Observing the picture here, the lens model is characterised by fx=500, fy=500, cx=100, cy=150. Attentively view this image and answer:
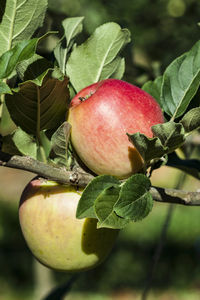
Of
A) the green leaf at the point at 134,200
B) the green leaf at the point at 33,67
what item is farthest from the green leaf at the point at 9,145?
the green leaf at the point at 134,200

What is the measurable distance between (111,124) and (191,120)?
123 millimetres

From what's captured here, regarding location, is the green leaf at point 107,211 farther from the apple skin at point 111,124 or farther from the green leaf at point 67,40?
the green leaf at point 67,40

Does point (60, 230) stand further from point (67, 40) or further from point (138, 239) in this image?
point (138, 239)

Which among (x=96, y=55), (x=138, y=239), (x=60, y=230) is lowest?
(x=138, y=239)

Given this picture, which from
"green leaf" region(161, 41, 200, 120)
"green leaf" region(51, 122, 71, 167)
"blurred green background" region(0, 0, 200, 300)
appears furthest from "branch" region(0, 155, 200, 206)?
"blurred green background" region(0, 0, 200, 300)

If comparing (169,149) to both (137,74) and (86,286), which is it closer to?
(137,74)

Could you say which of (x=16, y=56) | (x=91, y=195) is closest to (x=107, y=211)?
(x=91, y=195)

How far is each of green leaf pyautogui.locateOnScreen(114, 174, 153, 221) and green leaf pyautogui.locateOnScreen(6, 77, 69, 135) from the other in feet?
0.57

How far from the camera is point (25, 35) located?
2.62ft

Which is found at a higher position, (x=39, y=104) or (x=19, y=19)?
(x=19, y=19)

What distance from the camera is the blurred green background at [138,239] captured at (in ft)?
5.08

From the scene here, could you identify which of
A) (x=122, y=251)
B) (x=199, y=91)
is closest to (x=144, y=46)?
(x=199, y=91)

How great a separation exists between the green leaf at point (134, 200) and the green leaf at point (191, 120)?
0.36 ft

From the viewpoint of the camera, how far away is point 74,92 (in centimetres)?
88
